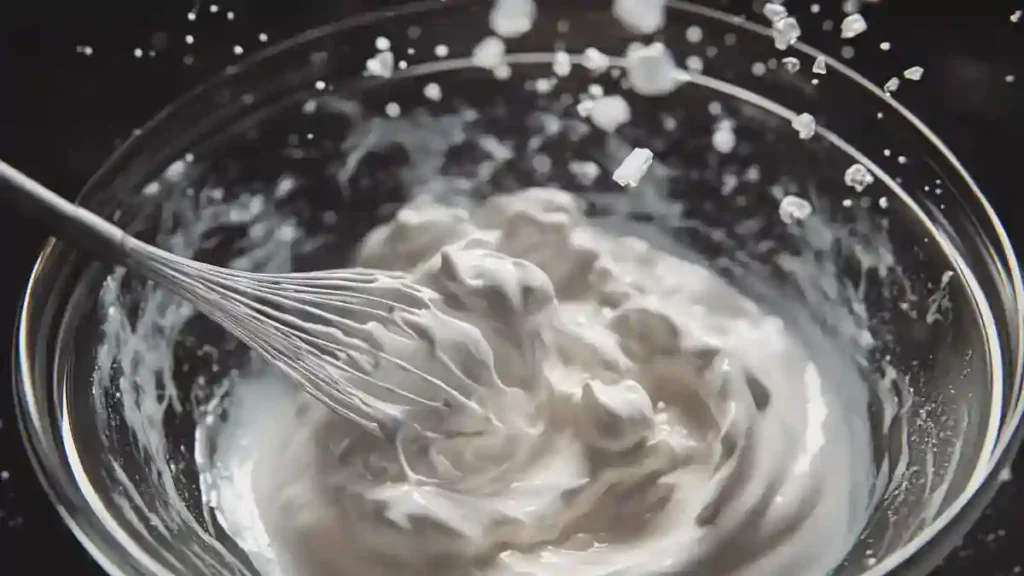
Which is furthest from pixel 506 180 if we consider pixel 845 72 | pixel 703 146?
pixel 845 72

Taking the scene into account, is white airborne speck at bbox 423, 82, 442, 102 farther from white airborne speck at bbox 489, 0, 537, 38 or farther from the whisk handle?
the whisk handle

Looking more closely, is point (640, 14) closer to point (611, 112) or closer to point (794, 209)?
point (611, 112)

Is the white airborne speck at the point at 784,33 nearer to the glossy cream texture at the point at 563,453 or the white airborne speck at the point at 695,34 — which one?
the white airborne speck at the point at 695,34

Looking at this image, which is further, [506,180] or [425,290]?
[506,180]

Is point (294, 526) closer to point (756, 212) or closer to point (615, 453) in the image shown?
point (615, 453)

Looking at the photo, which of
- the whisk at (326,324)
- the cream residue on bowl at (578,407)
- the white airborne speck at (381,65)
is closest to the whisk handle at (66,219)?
the whisk at (326,324)

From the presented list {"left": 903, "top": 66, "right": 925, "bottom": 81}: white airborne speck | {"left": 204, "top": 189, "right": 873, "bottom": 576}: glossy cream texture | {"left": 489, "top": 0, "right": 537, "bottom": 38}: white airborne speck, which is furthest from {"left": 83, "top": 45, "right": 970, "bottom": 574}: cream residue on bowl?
{"left": 903, "top": 66, "right": 925, "bottom": 81}: white airborne speck

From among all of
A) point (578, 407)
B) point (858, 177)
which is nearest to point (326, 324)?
point (578, 407)
